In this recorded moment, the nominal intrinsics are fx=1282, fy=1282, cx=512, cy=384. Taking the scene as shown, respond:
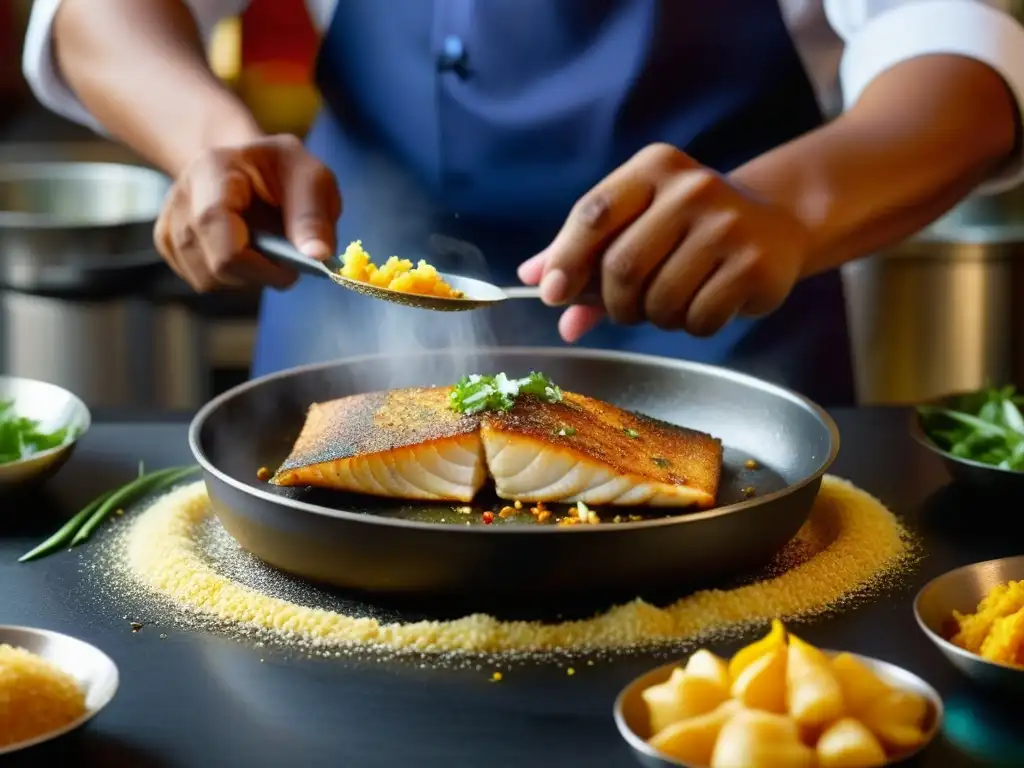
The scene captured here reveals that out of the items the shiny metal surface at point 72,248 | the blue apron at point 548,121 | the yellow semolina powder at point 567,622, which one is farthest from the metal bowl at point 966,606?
the shiny metal surface at point 72,248

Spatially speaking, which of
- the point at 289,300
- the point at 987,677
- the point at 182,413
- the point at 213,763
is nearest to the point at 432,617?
the point at 213,763

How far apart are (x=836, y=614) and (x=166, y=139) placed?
1589 millimetres

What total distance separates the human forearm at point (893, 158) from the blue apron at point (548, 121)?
0.75 feet

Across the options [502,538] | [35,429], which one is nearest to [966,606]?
[502,538]

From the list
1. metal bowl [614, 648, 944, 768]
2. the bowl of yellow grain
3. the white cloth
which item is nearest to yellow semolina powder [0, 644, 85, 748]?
the bowl of yellow grain

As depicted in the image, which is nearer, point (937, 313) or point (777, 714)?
point (777, 714)

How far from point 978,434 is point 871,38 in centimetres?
79

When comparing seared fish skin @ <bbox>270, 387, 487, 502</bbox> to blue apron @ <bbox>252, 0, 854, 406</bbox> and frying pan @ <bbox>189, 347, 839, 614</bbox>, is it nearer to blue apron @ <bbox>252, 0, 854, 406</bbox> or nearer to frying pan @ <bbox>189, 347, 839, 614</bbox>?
frying pan @ <bbox>189, 347, 839, 614</bbox>

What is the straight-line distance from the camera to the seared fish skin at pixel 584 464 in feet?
5.43

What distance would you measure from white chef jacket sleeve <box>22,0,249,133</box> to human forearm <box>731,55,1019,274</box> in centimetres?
126

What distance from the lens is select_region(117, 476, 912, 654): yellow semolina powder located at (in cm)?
140

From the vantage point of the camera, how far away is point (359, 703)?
4.16 feet

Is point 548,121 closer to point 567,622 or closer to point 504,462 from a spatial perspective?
point 504,462

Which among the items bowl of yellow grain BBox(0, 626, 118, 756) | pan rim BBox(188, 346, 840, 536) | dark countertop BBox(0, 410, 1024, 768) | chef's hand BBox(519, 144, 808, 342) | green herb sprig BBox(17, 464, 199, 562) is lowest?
green herb sprig BBox(17, 464, 199, 562)
